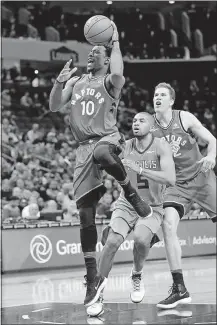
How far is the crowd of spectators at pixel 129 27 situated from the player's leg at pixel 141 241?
14.4 meters

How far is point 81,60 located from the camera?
20703mm

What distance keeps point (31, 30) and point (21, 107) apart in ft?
7.98

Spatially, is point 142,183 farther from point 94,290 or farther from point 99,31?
point 99,31

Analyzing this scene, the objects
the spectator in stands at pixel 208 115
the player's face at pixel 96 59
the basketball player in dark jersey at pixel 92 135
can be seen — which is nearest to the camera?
the basketball player in dark jersey at pixel 92 135

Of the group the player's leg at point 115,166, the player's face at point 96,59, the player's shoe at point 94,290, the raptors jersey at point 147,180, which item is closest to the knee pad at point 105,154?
the player's leg at point 115,166

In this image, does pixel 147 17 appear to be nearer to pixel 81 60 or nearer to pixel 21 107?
pixel 81 60

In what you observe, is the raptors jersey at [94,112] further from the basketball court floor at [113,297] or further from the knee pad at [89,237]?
the basketball court floor at [113,297]

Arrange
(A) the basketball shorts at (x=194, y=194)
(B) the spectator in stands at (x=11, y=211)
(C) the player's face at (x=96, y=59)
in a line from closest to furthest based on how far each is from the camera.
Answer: (C) the player's face at (x=96, y=59)
(A) the basketball shorts at (x=194, y=194)
(B) the spectator in stands at (x=11, y=211)

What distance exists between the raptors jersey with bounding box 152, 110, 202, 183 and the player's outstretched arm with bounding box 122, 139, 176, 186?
39cm

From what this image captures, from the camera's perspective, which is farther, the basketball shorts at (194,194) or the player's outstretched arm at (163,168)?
the basketball shorts at (194,194)

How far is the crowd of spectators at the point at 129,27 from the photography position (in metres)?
21.1

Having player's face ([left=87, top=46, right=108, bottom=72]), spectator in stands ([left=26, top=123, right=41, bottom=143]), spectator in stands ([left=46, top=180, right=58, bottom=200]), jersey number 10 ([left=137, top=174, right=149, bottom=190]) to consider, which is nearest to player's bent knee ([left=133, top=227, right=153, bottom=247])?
jersey number 10 ([left=137, top=174, right=149, bottom=190])

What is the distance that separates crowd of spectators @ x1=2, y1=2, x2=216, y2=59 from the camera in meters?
21.1

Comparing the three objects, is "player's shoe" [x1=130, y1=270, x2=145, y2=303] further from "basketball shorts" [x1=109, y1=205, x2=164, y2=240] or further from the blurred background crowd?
the blurred background crowd
